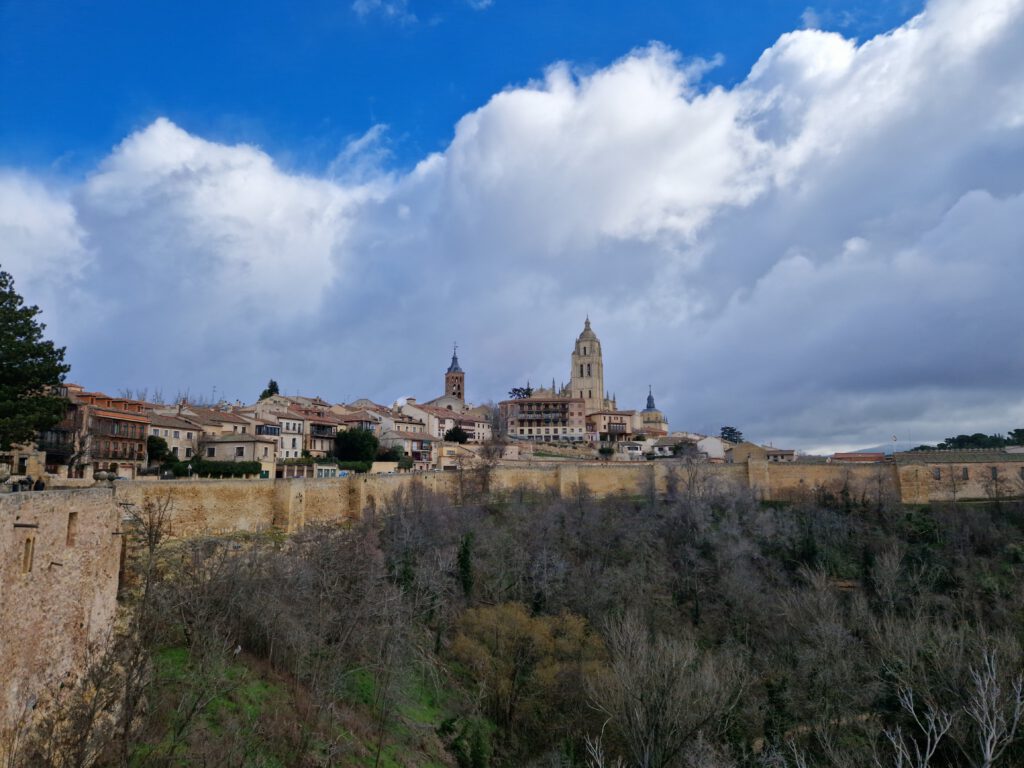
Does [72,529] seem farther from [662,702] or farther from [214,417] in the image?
[214,417]

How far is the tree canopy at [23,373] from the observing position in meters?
23.4

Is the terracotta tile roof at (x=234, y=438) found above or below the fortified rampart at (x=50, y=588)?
above

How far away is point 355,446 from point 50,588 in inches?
1874

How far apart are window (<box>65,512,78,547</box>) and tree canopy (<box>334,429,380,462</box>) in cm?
4574

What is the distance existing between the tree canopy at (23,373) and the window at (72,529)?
39.8ft

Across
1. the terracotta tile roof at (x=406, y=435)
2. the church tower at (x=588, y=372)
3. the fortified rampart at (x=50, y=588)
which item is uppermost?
the church tower at (x=588, y=372)

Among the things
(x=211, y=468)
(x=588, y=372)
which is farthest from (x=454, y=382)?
(x=211, y=468)

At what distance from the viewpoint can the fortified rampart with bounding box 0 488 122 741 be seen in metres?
11.3

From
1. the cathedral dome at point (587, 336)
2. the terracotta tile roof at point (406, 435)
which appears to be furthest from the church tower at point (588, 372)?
the terracotta tile roof at point (406, 435)

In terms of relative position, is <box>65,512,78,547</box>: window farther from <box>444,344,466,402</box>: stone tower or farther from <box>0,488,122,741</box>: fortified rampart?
<box>444,344,466,402</box>: stone tower

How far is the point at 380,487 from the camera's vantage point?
1770 inches

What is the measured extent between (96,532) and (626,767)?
19137 millimetres

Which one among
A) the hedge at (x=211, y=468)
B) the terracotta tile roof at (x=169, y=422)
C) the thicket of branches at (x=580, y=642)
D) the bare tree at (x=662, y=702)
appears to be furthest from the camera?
the terracotta tile roof at (x=169, y=422)

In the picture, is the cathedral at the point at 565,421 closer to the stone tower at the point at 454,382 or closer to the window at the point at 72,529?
the stone tower at the point at 454,382
